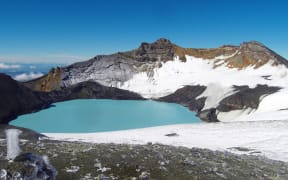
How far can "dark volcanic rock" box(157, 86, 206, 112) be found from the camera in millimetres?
84887

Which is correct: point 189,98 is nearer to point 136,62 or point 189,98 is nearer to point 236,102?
point 236,102

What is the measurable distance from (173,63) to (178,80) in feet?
44.3

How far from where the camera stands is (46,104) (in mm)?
91438

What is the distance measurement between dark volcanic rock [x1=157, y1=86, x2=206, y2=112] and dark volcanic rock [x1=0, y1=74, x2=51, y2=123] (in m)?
35.9

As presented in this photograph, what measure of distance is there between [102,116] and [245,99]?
31.2 meters

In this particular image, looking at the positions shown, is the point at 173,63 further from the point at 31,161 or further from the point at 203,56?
the point at 31,161

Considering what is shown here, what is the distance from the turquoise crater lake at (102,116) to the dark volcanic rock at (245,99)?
7.22 m

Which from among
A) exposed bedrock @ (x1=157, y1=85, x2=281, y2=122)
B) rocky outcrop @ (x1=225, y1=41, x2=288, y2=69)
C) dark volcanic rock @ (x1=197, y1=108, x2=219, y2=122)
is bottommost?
dark volcanic rock @ (x1=197, y1=108, x2=219, y2=122)

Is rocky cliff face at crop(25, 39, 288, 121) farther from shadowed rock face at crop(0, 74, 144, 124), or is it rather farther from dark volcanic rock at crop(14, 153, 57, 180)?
dark volcanic rock at crop(14, 153, 57, 180)

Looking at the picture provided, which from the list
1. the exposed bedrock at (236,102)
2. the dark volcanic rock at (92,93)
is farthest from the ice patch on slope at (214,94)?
the dark volcanic rock at (92,93)

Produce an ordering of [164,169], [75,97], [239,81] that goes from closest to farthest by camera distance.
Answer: [164,169]
[239,81]
[75,97]

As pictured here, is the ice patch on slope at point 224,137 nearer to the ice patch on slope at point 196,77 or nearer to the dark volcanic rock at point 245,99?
the dark volcanic rock at point 245,99

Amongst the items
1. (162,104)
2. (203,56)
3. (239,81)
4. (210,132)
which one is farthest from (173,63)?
(210,132)

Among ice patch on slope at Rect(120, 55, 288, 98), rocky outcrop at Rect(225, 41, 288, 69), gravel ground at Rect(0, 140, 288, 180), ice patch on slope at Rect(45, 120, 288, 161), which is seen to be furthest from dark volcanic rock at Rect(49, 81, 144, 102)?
gravel ground at Rect(0, 140, 288, 180)
